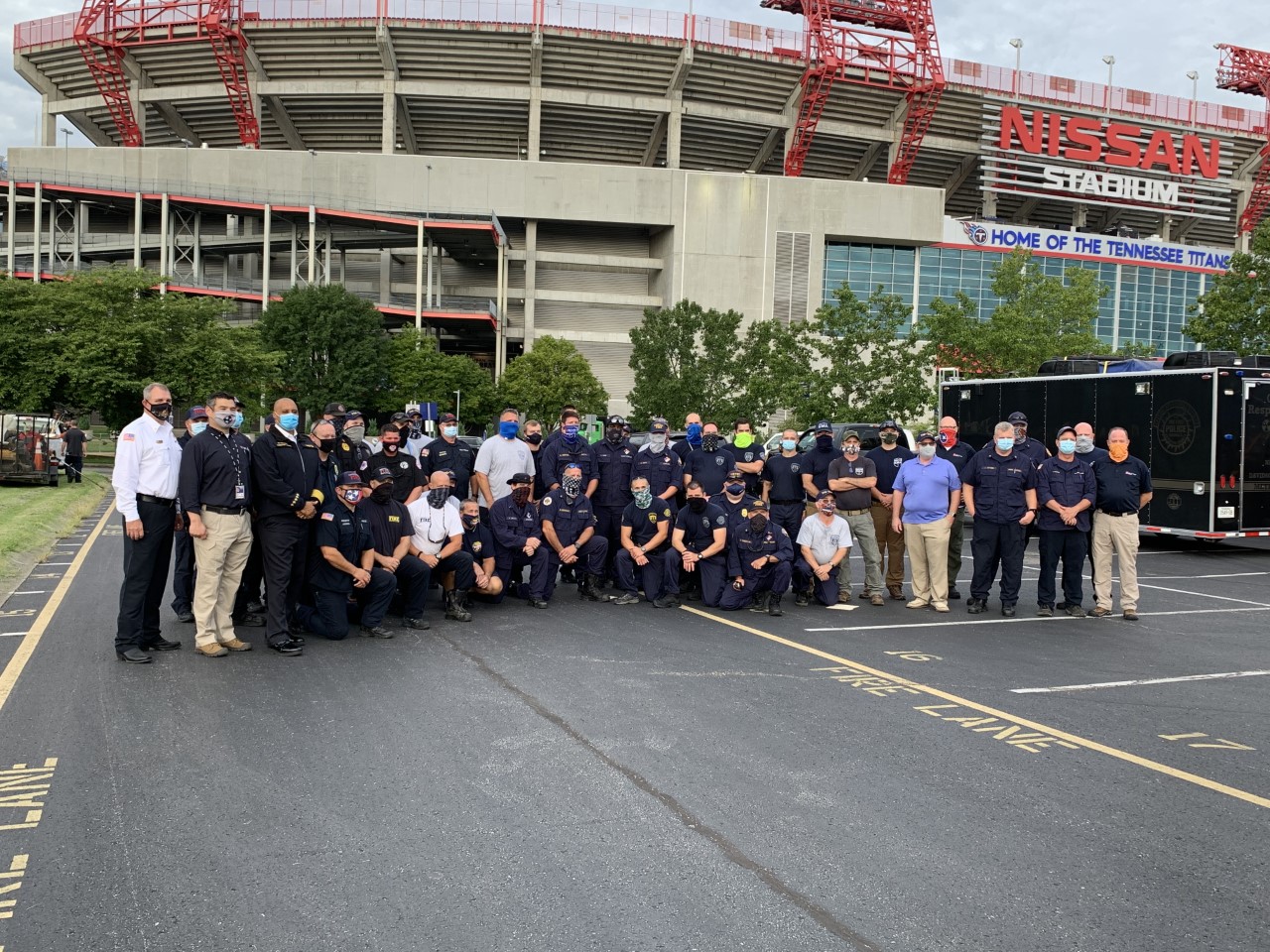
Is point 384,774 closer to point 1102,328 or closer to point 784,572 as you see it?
point 784,572

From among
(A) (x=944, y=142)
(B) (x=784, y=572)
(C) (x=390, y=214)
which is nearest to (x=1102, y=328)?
(A) (x=944, y=142)

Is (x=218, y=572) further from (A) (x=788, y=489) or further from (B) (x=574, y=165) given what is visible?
(B) (x=574, y=165)

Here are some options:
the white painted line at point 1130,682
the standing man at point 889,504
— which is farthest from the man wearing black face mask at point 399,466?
the white painted line at point 1130,682

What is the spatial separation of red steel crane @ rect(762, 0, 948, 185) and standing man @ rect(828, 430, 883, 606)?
5400 cm

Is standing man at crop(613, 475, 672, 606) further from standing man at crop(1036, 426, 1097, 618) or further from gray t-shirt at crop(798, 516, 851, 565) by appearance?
standing man at crop(1036, 426, 1097, 618)

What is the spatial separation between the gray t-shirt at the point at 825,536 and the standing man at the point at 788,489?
740 mm

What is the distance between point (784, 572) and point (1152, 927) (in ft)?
23.0

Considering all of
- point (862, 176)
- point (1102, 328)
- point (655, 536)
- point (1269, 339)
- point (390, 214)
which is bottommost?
point (655, 536)

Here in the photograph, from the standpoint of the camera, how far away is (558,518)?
1104 centimetres

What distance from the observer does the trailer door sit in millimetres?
15961

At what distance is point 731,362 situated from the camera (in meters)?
39.7

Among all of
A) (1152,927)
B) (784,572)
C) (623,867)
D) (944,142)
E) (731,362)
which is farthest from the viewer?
(944,142)

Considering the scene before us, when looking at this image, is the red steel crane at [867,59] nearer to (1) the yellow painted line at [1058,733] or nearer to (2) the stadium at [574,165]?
(2) the stadium at [574,165]

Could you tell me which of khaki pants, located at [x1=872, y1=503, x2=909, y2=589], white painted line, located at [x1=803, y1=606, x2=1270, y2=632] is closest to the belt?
white painted line, located at [x1=803, y1=606, x2=1270, y2=632]
